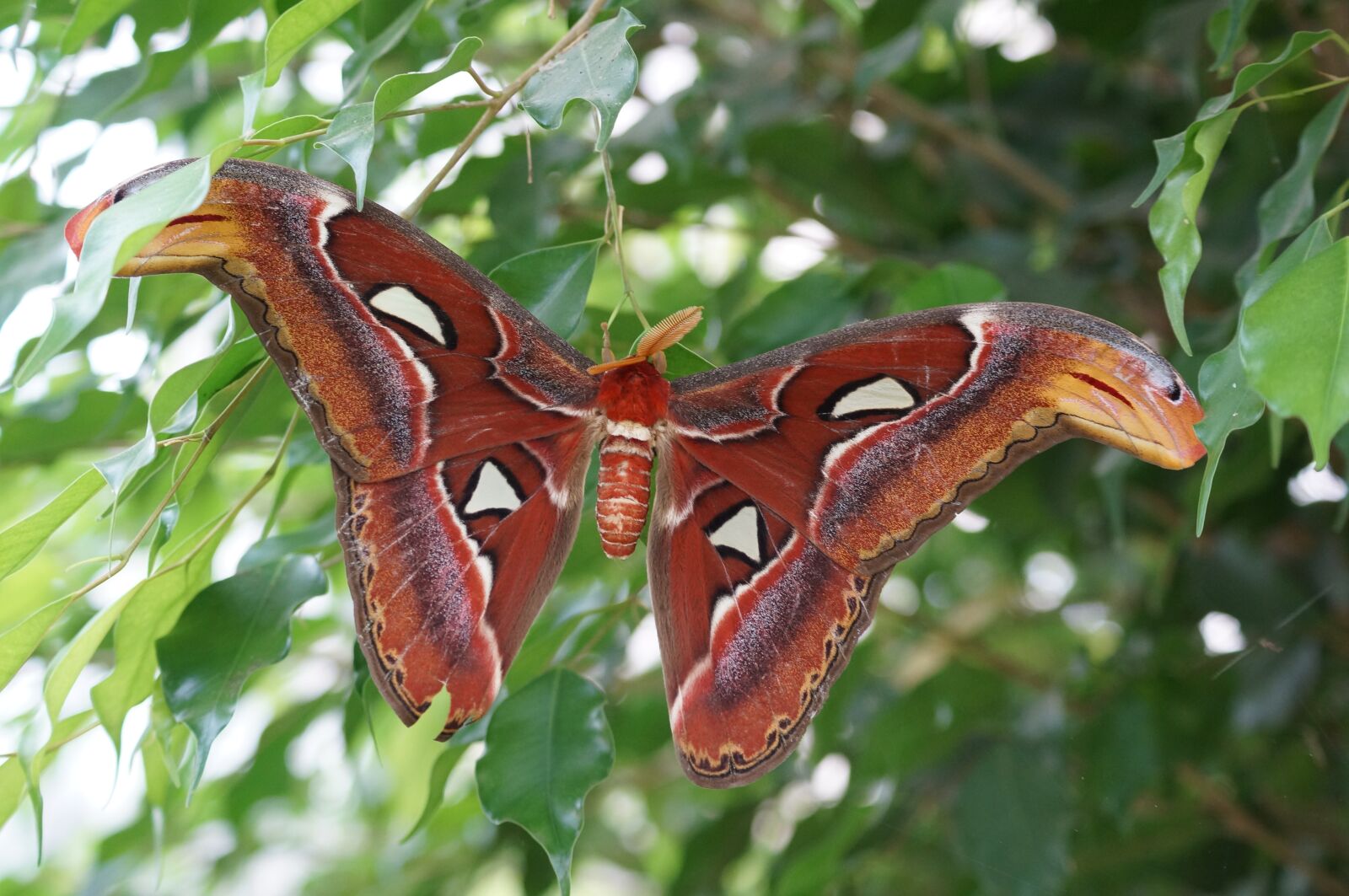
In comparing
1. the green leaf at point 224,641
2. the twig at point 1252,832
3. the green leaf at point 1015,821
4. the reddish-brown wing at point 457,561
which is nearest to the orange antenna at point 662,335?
the reddish-brown wing at point 457,561

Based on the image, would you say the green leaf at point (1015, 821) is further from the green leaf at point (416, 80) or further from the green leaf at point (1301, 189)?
the green leaf at point (416, 80)

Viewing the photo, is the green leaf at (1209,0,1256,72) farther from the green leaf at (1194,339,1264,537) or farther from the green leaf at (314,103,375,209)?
the green leaf at (314,103,375,209)

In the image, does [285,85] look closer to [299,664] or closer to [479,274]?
[299,664]

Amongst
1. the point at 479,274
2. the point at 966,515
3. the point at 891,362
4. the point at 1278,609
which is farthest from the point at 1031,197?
the point at 479,274

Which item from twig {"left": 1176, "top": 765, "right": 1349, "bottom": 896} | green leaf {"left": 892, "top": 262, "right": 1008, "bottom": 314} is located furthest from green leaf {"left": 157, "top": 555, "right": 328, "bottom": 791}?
twig {"left": 1176, "top": 765, "right": 1349, "bottom": 896}

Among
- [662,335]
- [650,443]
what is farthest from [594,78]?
[650,443]

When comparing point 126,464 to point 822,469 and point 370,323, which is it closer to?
point 370,323
